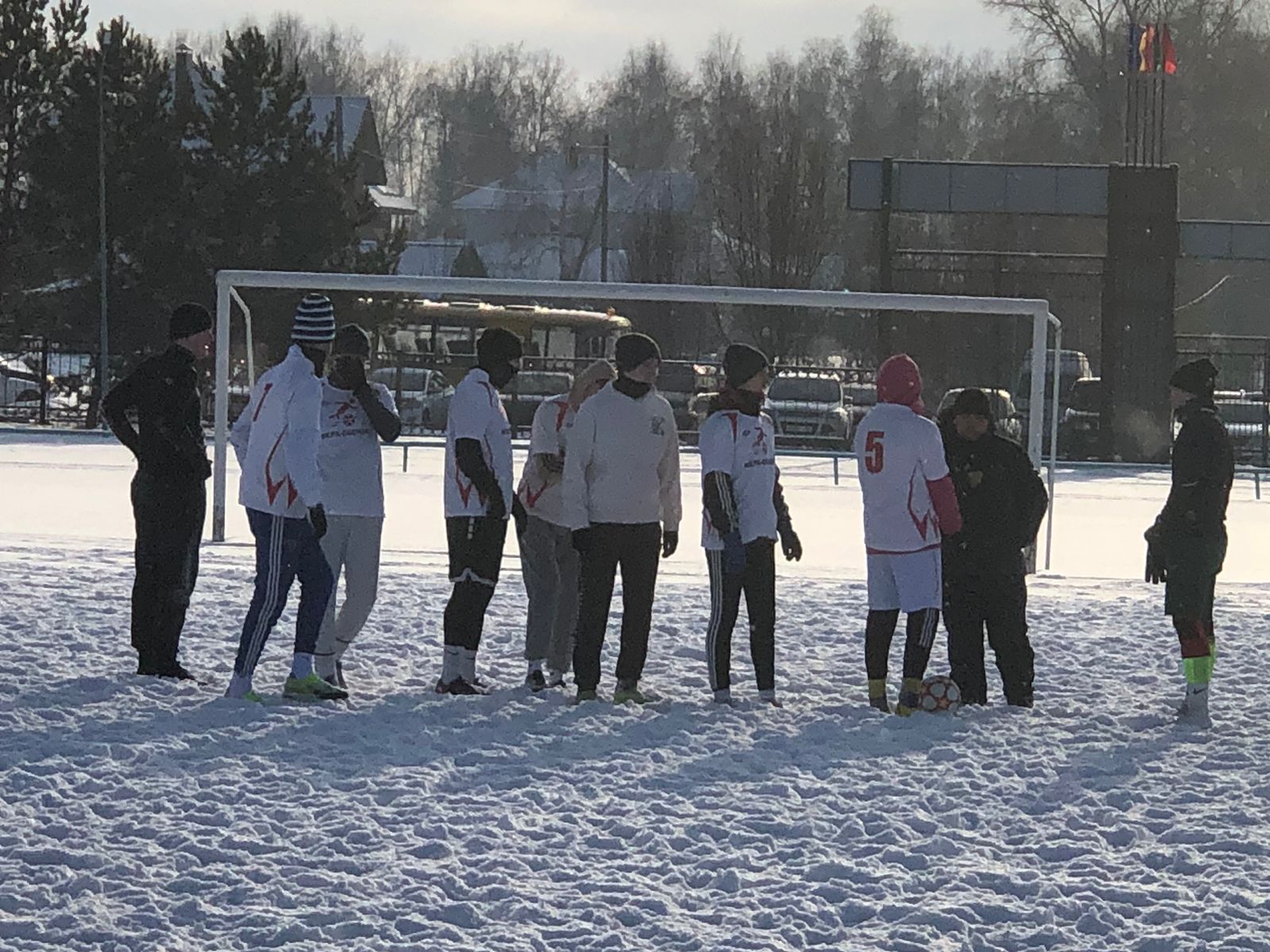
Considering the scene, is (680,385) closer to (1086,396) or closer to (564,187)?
(1086,396)

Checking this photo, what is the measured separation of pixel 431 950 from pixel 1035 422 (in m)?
10.1

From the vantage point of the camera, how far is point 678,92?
90.8 meters

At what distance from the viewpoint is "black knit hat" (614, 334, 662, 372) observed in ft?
25.1

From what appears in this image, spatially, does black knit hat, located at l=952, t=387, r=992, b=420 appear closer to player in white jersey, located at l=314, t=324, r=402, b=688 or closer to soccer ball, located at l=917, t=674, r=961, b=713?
soccer ball, located at l=917, t=674, r=961, b=713

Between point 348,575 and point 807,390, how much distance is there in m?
23.6

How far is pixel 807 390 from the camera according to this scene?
3112cm

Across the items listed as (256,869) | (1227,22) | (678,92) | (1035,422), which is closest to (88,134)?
(1035,422)

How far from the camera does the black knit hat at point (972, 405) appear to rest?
7.90 meters

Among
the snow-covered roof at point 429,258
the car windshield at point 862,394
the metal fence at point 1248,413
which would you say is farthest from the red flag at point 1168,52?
the snow-covered roof at point 429,258

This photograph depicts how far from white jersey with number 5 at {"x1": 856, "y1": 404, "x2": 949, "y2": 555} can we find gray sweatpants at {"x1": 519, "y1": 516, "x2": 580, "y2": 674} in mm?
1298

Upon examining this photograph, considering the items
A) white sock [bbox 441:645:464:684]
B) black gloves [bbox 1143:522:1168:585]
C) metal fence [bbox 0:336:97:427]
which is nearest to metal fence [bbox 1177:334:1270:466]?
metal fence [bbox 0:336:97:427]

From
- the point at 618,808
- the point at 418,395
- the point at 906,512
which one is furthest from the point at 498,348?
the point at 418,395

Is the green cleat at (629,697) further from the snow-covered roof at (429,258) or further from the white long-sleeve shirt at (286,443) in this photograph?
the snow-covered roof at (429,258)

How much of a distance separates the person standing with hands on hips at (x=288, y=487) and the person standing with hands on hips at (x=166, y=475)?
1.34 feet
